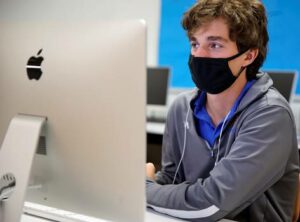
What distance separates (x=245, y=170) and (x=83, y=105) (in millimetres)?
578

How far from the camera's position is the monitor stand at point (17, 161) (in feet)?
2.77

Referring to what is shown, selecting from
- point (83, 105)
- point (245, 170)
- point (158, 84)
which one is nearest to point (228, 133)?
point (245, 170)

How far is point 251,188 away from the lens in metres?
1.10

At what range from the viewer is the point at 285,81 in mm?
2756

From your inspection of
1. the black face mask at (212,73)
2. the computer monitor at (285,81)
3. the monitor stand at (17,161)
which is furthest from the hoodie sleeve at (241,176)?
the computer monitor at (285,81)

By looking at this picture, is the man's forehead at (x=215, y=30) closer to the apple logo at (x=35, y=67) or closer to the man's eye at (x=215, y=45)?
the man's eye at (x=215, y=45)

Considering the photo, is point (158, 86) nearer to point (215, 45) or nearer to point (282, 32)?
point (282, 32)

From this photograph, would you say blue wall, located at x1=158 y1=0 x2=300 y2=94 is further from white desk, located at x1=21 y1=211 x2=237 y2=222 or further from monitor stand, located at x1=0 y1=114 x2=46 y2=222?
monitor stand, located at x1=0 y1=114 x2=46 y2=222

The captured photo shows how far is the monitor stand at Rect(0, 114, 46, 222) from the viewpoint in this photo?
0.84 metres

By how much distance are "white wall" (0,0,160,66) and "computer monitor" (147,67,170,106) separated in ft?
1.19

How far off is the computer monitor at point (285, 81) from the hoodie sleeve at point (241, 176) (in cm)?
169

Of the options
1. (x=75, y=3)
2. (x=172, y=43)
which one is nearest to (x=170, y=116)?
(x=172, y=43)

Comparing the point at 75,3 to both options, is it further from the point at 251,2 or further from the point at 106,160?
the point at 106,160

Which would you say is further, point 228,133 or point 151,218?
point 228,133
